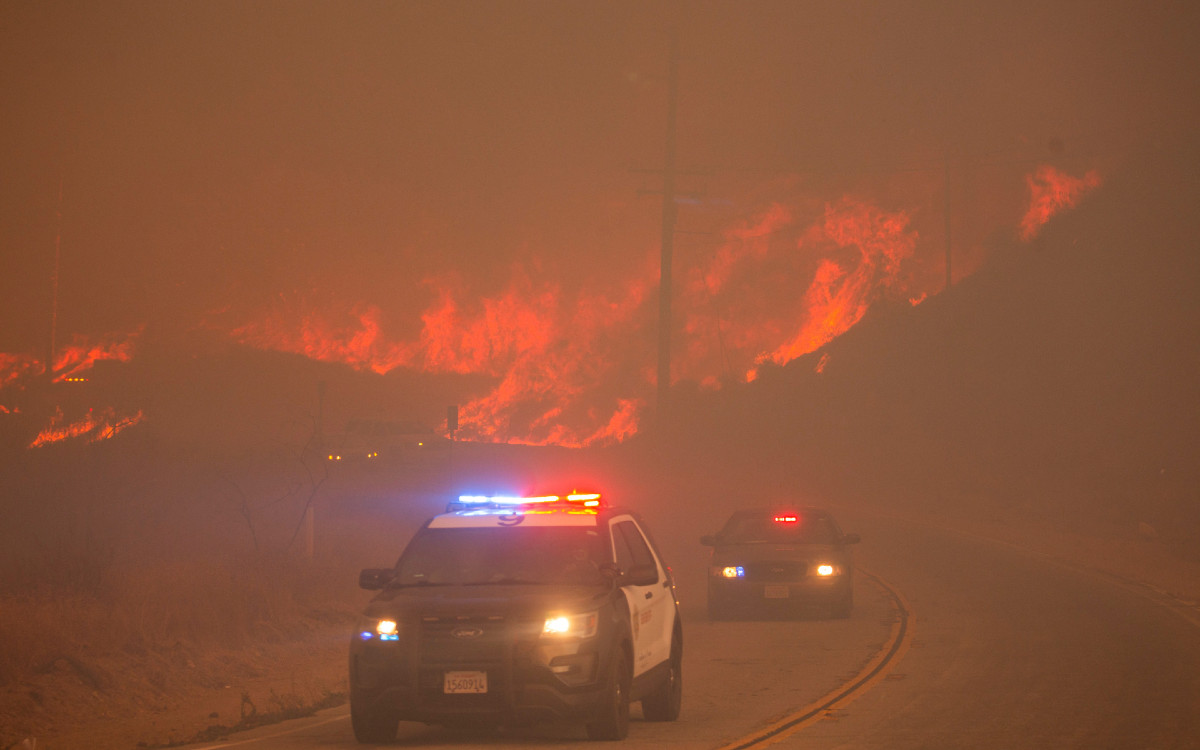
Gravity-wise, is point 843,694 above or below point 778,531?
below

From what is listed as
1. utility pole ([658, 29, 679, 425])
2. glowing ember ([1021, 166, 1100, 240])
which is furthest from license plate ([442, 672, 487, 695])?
glowing ember ([1021, 166, 1100, 240])

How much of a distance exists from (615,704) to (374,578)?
6.88 ft

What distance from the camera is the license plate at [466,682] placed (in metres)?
9.09

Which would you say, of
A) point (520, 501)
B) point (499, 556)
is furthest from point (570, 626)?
point (520, 501)

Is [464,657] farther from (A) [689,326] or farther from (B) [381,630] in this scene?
(A) [689,326]

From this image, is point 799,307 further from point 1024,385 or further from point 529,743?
point 529,743

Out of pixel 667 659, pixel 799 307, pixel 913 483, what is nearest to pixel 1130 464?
pixel 913 483

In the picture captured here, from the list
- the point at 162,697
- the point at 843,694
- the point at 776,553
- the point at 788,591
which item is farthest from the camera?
the point at 776,553

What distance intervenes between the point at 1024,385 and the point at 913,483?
7843 millimetres

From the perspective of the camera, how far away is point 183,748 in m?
10.0

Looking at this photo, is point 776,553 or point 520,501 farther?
point 776,553

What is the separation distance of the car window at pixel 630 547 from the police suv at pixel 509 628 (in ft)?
0.23

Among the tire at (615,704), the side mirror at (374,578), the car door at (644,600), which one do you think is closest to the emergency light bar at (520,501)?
the car door at (644,600)

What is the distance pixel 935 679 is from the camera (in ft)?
42.5
